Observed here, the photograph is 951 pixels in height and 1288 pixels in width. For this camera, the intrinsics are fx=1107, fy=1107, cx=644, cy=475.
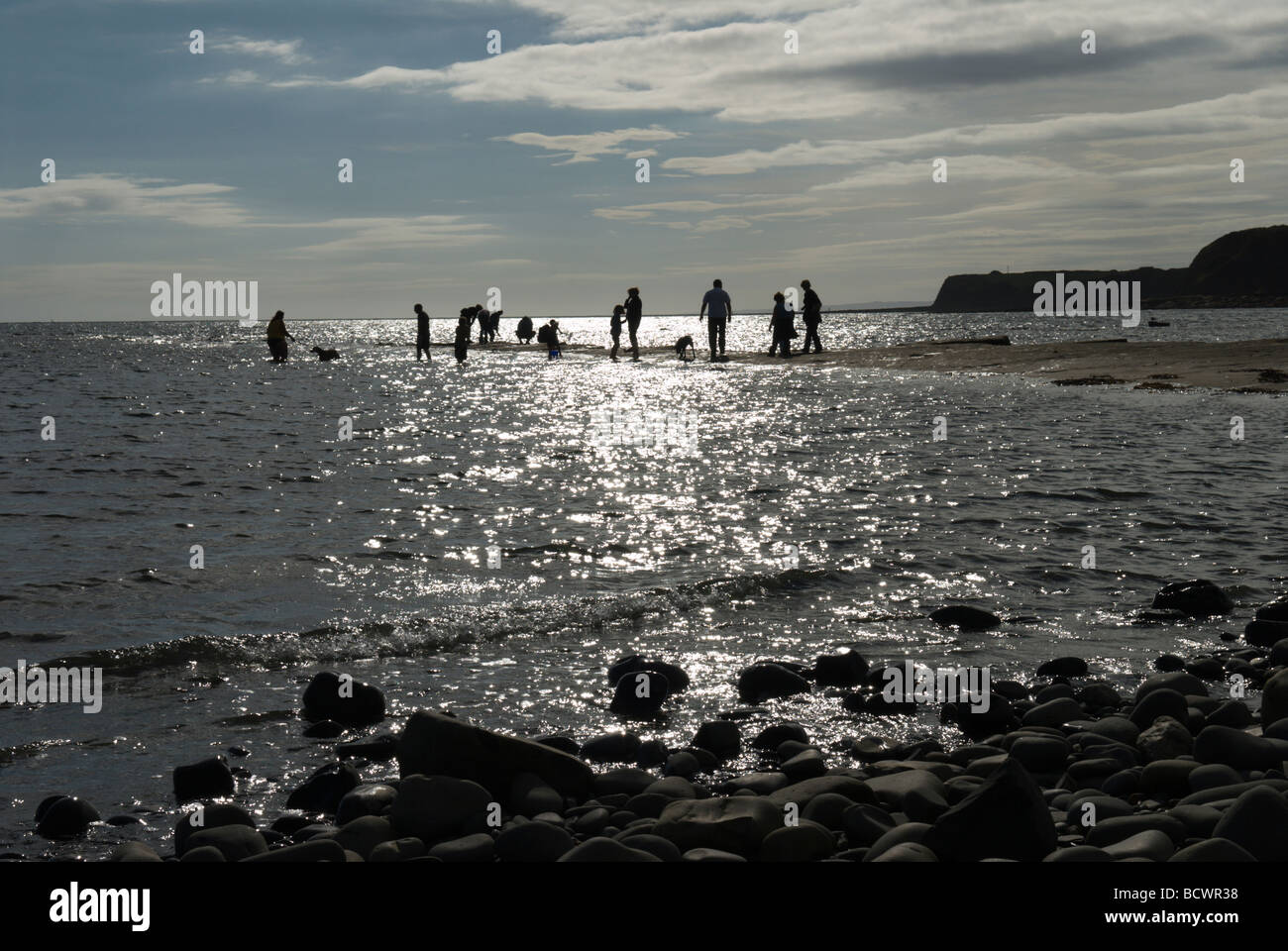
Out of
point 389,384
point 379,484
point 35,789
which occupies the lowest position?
point 35,789

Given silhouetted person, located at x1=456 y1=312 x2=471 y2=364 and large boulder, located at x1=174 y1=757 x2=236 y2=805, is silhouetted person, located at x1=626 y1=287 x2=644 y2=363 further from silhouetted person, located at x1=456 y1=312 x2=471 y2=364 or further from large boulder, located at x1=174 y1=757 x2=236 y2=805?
large boulder, located at x1=174 y1=757 x2=236 y2=805

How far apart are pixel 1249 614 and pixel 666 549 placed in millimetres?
4969

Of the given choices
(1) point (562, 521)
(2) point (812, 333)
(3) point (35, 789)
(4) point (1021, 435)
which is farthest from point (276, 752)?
(2) point (812, 333)

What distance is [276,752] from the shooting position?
19.2 feet

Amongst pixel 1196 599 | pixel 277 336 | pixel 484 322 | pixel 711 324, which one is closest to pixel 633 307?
pixel 711 324

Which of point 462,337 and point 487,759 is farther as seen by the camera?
point 462,337

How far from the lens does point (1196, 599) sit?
8.60 meters

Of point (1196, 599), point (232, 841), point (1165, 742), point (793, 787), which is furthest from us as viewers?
point (1196, 599)

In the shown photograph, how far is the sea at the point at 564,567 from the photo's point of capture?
6.40 metres

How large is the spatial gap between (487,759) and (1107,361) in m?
33.5

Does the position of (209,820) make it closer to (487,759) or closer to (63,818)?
(63,818)

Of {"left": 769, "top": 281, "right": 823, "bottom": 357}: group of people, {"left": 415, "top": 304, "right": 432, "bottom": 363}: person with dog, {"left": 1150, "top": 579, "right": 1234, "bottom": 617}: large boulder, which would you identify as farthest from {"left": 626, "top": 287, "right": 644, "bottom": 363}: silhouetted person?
{"left": 1150, "top": 579, "right": 1234, "bottom": 617}: large boulder
